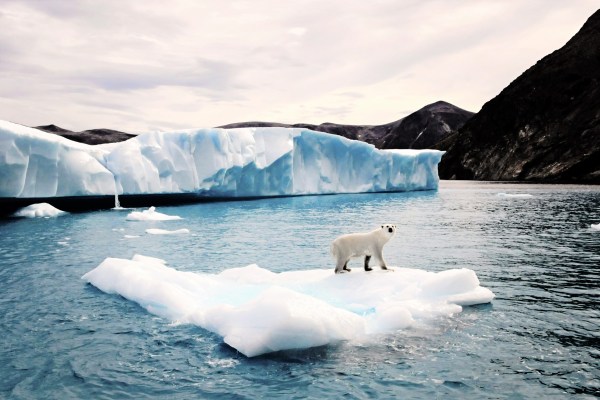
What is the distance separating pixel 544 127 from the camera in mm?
84188

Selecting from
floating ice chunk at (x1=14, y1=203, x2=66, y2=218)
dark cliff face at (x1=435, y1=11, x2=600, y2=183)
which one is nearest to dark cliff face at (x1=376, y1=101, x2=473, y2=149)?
dark cliff face at (x1=435, y1=11, x2=600, y2=183)

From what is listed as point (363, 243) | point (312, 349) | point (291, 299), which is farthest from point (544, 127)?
point (312, 349)

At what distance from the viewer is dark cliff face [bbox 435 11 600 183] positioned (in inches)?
2904

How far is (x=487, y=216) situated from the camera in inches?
1080

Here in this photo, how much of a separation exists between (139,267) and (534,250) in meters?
12.0

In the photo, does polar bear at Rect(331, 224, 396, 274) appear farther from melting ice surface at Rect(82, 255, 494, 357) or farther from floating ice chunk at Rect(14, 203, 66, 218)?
floating ice chunk at Rect(14, 203, 66, 218)

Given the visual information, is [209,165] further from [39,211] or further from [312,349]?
[312,349]

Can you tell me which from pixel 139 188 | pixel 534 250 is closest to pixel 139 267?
pixel 534 250

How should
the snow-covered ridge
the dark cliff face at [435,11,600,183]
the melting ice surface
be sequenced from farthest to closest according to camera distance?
the dark cliff face at [435,11,600,183] < the snow-covered ridge < the melting ice surface

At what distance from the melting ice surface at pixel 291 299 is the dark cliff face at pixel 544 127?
67497 mm

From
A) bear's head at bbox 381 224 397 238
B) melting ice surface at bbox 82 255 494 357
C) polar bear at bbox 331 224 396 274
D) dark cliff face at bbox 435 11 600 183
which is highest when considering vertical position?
dark cliff face at bbox 435 11 600 183

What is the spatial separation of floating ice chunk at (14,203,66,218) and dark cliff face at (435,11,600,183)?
2534 inches

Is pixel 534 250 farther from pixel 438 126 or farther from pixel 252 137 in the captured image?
pixel 438 126

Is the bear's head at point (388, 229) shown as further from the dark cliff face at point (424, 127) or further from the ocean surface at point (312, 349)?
the dark cliff face at point (424, 127)
